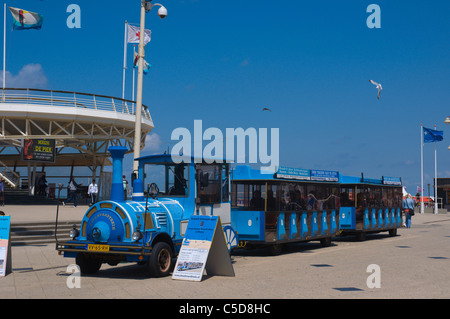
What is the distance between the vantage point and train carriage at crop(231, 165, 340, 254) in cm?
1567

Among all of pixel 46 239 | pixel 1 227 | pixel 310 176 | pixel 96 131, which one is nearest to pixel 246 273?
pixel 1 227

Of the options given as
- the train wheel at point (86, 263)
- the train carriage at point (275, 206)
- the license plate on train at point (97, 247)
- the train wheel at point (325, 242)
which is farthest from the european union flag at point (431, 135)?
the license plate on train at point (97, 247)

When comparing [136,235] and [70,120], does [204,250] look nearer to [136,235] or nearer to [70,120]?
[136,235]

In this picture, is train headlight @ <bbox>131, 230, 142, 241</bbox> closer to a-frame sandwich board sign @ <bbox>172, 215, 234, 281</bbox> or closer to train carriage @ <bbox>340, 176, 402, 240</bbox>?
a-frame sandwich board sign @ <bbox>172, 215, 234, 281</bbox>

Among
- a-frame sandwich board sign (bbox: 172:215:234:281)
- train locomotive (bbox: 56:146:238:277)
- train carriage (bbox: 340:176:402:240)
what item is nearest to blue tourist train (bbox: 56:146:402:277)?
train locomotive (bbox: 56:146:238:277)

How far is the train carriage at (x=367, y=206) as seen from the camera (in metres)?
21.3

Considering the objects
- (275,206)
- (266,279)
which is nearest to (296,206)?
(275,206)

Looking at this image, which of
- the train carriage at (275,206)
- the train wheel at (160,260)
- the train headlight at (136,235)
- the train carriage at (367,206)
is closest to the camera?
the train headlight at (136,235)

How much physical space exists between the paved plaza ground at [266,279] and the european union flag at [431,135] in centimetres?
3370

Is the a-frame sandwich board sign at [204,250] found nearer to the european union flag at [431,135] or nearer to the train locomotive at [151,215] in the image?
the train locomotive at [151,215]

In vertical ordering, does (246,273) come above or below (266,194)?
below
